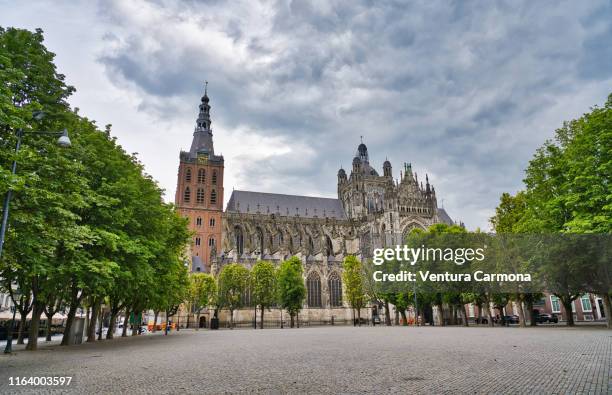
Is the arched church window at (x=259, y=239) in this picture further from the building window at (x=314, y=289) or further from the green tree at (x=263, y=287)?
the green tree at (x=263, y=287)

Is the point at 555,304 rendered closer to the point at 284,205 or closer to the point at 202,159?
the point at 284,205

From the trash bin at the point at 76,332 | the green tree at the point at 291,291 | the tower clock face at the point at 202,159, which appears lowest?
the trash bin at the point at 76,332

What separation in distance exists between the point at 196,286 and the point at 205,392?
54032mm

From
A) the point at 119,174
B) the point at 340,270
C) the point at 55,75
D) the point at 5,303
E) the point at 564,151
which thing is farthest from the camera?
the point at 340,270

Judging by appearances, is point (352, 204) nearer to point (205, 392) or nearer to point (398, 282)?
point (398, 282)

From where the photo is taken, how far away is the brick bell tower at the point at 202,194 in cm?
7800

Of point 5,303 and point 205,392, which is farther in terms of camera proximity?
point 5,303

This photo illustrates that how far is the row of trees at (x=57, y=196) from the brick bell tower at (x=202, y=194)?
2161 inches

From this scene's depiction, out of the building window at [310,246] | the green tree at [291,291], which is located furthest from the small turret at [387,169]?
the green tree at [291,291]

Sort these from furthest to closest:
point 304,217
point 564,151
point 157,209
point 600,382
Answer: point 304,217 < point 564,151 < point 157,209 < point 600,382

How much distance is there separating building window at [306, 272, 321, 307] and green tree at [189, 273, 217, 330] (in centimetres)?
1769

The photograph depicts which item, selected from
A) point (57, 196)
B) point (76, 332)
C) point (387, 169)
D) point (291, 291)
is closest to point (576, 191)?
point (57, 196)

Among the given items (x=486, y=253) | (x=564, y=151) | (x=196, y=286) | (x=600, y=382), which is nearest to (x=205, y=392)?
(x=600, y=382)

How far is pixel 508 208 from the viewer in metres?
38.6
